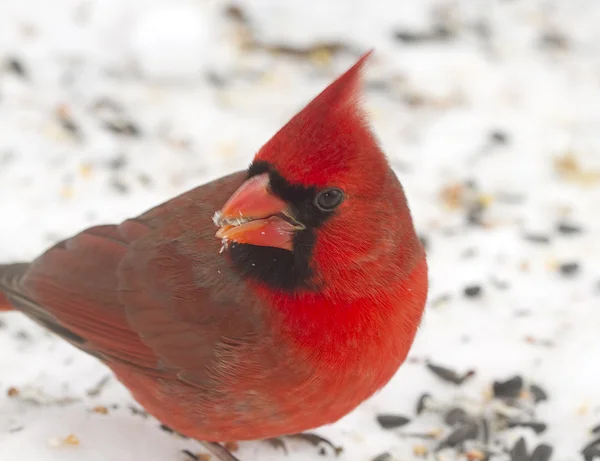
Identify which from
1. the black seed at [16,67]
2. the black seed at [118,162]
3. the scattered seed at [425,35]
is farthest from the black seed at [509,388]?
the black seed at [16,67]

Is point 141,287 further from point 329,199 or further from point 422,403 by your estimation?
point 422,403

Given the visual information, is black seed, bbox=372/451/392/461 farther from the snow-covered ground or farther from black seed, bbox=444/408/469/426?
black seed, bbox=444/408/469/426

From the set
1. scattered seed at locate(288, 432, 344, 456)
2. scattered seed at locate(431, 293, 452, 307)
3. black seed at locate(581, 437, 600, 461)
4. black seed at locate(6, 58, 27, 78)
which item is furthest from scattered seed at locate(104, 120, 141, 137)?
black seed at locate(581, 437, 600, 461)

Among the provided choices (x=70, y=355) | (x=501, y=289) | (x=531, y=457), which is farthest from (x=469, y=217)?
(x=70, y=355)

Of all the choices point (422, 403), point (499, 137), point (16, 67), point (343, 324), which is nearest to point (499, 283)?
point (422, 403)

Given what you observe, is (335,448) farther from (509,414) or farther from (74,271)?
(74,271)
